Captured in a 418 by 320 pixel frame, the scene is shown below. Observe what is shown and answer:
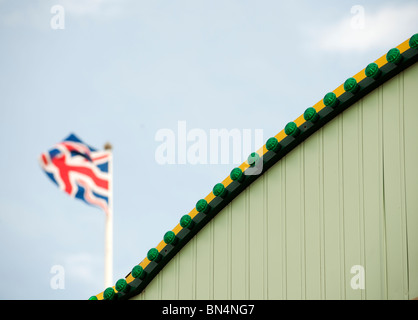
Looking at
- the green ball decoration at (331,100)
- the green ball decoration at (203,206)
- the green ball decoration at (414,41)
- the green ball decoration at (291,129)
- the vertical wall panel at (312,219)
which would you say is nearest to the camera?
the green ball decoration at (414,41)

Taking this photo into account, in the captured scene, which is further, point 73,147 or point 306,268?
point 73,147

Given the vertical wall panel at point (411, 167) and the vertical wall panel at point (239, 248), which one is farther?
the vertical wall panel at point (239, 248)

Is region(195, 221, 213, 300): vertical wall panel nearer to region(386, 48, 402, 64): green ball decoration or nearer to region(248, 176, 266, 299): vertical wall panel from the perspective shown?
region(248, 176, 266, 299): vertical wall panel

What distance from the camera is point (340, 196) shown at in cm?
869

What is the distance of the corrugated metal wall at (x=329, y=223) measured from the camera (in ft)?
27.3

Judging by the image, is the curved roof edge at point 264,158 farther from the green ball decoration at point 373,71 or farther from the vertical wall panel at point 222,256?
the vertical wall panel at point 222,256

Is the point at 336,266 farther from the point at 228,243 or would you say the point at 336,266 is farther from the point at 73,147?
the point at 73,147

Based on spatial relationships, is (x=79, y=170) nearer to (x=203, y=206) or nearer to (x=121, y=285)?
(x=121, y=285)

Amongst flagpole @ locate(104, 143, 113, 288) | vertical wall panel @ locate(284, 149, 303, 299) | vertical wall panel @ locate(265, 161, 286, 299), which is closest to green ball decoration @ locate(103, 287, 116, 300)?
vertical wall panel @ locate(265, 161, 286, 299)

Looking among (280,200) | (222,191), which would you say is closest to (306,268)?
(280,200)

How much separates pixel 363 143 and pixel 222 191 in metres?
1.99

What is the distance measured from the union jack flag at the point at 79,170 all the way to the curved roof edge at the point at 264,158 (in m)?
11.4

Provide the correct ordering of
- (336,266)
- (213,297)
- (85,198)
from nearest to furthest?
1. (336,266)
2. (213,297)
3. (85,198)

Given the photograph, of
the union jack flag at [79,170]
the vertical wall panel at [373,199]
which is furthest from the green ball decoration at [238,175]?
the union jack flag at [79,170]
